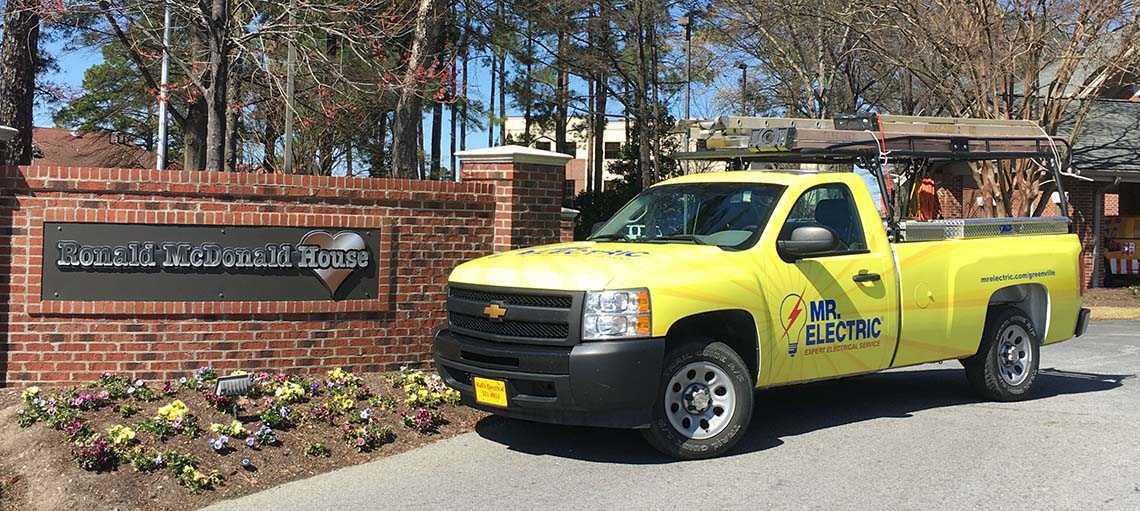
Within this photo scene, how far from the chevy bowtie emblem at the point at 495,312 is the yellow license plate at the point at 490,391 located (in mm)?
409

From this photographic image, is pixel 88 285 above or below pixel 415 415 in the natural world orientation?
above

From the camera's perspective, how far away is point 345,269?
30.0 feet

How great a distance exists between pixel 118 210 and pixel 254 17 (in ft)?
16.8

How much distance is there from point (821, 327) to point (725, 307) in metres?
0.95

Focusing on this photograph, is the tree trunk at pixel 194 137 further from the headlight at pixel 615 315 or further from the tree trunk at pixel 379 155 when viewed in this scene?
the headlight at pixel 615 315

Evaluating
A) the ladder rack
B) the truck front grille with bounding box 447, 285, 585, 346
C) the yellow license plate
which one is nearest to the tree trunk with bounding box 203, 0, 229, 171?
the ladder rack

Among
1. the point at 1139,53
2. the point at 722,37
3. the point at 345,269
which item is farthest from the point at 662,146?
the point at 345,269

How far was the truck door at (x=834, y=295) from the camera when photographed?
7.29 metres

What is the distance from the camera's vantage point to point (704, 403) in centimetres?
691

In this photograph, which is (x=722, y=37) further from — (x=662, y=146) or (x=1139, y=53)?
(x=1139, y=53)

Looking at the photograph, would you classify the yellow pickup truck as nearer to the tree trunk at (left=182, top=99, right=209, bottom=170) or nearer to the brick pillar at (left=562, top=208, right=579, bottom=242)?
the brick pillar at (left=562, top=208, right=579, bottom=242)

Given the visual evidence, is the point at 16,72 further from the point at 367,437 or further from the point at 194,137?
the point at 194,137

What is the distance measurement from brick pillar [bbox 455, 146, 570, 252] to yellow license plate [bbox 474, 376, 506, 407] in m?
3.16

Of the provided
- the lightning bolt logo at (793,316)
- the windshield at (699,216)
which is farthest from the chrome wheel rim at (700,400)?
the windshield at (699,216)
